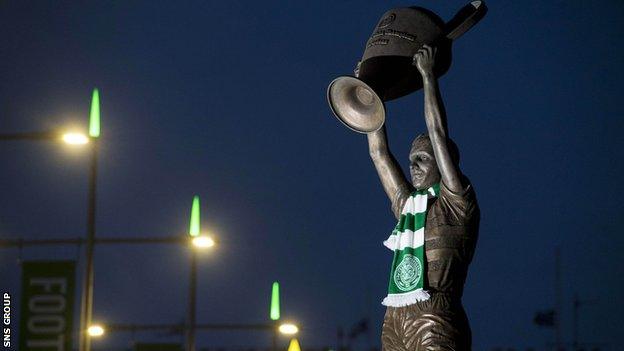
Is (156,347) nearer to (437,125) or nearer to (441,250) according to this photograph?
(441,250)

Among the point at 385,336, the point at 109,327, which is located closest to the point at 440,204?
the point at 385,336

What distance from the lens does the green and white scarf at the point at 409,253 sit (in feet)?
30.3

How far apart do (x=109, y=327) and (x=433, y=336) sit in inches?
883

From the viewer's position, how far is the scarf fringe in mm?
9148

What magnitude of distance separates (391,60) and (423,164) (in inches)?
32.9

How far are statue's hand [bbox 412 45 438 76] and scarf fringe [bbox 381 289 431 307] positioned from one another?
5.20ft

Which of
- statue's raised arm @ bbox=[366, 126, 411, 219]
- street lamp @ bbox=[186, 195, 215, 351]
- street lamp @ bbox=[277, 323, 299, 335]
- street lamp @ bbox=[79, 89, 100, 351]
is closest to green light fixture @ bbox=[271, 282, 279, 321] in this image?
street lamp @ bbox=[277, 323, 299, 335]

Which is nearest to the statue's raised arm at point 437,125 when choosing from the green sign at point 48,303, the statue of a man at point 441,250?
the statue of a man at point 441,250

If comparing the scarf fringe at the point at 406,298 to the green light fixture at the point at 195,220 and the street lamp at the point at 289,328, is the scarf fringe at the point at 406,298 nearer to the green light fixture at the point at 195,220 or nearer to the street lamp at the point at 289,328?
the green light fixture at the point at 195,220

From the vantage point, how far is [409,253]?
9.39m

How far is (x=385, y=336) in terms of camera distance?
953cm

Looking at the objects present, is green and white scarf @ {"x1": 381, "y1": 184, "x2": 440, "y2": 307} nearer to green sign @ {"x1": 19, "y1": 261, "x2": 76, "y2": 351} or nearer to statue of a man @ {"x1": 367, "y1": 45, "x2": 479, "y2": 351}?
statue of a man @ {"x1": 367, "y1": 45, "x2": 479, "y2": 351}

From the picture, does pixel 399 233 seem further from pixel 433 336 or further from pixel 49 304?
pixel 49 304

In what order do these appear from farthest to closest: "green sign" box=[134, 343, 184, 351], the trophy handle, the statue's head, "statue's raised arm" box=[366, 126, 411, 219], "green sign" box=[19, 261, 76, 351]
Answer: "green sign" box=[134, 343, 184, 351] < "green sign" box=[19, 261, 76, 351] < "statue's raised arm" box=[366, 126, 411, 219] < the statue's head < the trophy handle
